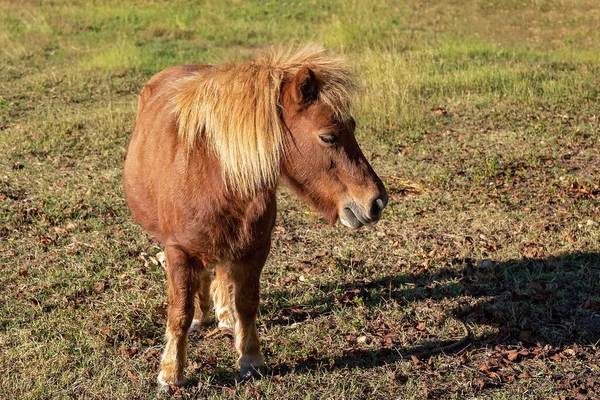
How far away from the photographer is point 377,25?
1448 centimetres

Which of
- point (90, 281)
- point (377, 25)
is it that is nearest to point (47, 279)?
point (90, 281)

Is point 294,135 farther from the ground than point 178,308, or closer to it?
farther from the ground

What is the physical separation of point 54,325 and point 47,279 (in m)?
0.71

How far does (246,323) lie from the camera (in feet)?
12.9

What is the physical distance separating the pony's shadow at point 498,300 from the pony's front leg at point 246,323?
0.14 meters

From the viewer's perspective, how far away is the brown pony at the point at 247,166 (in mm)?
3307

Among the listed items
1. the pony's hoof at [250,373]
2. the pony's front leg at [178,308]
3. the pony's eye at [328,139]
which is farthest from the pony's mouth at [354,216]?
the pony's hoof at [250,373]

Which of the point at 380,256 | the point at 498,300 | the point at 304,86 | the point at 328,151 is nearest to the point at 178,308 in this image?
the point at 328,151

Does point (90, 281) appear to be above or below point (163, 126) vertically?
below

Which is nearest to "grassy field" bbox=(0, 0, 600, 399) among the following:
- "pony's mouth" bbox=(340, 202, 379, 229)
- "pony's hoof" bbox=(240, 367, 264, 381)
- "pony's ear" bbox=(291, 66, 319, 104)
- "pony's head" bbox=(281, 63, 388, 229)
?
"pony's hoof" bbox=(240, 367, 264, 381)

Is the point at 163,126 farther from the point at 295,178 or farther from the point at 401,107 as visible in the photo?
the point at 401,107

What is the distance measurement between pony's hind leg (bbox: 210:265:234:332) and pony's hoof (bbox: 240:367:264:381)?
0.58m

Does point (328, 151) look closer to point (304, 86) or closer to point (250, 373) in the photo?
point (304, 86)

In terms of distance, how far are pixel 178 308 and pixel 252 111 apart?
1193 mm
